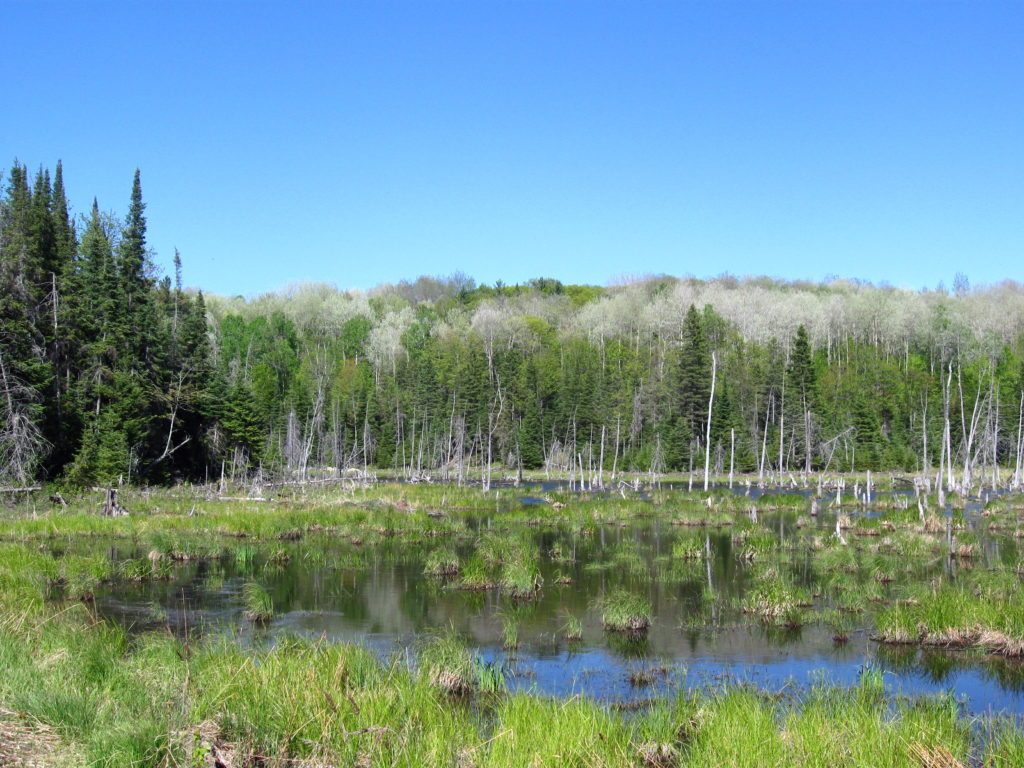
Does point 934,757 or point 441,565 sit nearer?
point 934,757

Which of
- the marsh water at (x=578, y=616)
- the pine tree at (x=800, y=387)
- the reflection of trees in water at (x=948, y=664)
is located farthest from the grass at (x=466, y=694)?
the pine tree at (x=800, y=387)

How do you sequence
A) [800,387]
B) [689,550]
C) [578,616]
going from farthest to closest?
[800,387] → [689,550] → [578,616]

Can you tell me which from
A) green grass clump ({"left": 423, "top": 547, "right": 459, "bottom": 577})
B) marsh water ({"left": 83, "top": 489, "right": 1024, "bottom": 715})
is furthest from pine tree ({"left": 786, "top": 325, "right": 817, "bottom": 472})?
green grass clump ({"left": 423, "top": 547, "right": 459, "bottom": 577})

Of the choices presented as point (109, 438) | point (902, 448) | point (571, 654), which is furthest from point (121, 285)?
point (902, 448)

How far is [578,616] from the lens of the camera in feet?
56.7

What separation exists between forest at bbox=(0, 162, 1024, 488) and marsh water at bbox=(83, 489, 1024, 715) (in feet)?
59.4

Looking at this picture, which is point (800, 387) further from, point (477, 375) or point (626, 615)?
point (626, 615)

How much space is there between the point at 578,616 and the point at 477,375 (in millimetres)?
71715

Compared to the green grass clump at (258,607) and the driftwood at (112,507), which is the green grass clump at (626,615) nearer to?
the green grass clump at (258,607)

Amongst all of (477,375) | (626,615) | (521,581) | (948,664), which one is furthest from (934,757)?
(477,375)

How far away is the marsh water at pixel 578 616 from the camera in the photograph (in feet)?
42.0

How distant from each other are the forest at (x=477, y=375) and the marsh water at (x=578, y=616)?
1812cm

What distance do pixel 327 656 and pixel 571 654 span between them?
5.27 meters

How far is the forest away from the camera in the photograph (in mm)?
45156
